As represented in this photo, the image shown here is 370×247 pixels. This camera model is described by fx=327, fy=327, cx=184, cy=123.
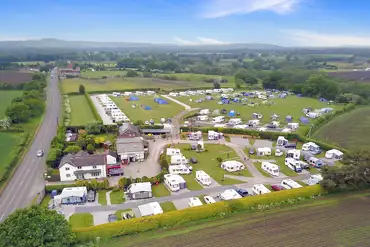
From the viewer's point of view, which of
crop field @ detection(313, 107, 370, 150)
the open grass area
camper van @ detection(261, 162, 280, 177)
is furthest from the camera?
crop field @ detection(313, 107, 370, 150)

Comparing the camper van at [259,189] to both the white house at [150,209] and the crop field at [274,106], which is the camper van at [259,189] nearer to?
Result: the white house at [150,209]

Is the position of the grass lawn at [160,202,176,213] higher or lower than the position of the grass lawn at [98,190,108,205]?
higher

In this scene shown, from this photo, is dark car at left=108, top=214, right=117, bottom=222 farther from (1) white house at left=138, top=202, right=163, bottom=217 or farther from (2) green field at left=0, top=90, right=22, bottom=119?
(2) green field at left=0, top=90, right=22, bottom=119

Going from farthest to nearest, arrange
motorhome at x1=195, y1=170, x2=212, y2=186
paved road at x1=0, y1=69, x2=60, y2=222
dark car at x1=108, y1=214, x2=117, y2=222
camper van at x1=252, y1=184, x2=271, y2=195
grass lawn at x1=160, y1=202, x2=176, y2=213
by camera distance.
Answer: motorhome at x1=195, y1=170, x2=212, y2=186, camper van at x1=252, y1=184, x2=271, y2=195, paved road at x1=0, y1=69, x2=60, y2=222, grass lawn at x1=160, y1=202, x2=176, y2=213, dark car at x1=108, y1=214, x2=117, y2=222

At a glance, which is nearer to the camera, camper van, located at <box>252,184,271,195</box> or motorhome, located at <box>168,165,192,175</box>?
camper van, located at <box>252,184,271,195</box>

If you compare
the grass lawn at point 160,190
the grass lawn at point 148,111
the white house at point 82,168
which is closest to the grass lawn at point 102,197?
the white house at point 82,168

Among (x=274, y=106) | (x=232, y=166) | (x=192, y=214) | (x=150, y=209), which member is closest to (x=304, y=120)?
(x=274, y=106)

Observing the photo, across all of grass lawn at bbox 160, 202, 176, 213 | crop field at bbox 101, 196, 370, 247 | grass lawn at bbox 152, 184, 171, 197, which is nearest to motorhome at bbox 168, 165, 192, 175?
grass lawn at bbox 152, 184, 171, 197
